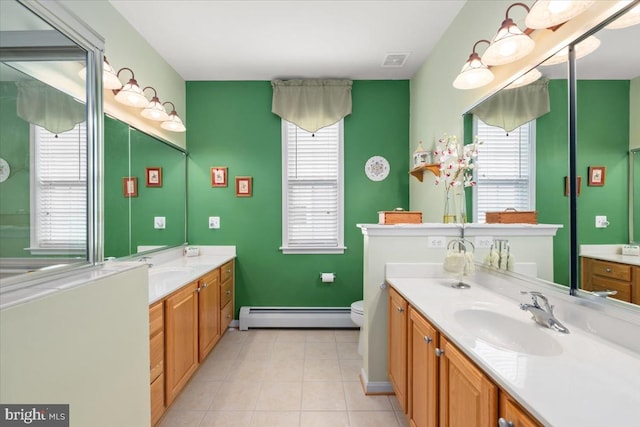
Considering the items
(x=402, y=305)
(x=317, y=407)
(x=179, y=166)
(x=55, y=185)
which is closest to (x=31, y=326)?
(x=55, y=185)

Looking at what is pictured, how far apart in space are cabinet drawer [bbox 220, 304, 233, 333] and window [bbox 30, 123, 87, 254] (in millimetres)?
2051

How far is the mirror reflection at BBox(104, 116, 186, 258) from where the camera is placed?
2174mm

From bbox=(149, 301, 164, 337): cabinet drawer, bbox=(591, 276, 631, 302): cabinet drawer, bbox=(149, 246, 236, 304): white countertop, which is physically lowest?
bbox=(149, 301, 164, 337): cabinet drawer

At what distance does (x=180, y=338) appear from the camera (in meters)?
2.05

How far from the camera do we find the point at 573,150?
127cm

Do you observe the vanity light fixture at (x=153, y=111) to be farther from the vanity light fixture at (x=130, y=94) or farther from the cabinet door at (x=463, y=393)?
the cabinet door at (x=463, y=393)

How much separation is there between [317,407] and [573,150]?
215cm

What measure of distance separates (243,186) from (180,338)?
184cm

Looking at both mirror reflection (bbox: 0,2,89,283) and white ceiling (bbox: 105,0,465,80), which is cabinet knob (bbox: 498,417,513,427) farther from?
white ceiling (bbox: 105,0,465,80)

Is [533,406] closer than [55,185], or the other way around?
[533,406]

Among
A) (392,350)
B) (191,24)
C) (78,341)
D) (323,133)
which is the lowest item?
(392,350)

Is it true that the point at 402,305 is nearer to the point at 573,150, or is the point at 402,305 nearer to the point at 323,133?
the point at 573,150

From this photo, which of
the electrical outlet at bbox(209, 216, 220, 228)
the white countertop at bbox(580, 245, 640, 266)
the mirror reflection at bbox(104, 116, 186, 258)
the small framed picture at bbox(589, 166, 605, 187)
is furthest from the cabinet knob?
the electrical outlet at bbox(209, 216, 220, 228)

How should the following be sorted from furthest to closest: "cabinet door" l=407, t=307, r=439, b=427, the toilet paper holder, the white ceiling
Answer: the toilet paper holder
the white ceiling
"cabinet door" l=407, t=307, r=439, b=427
